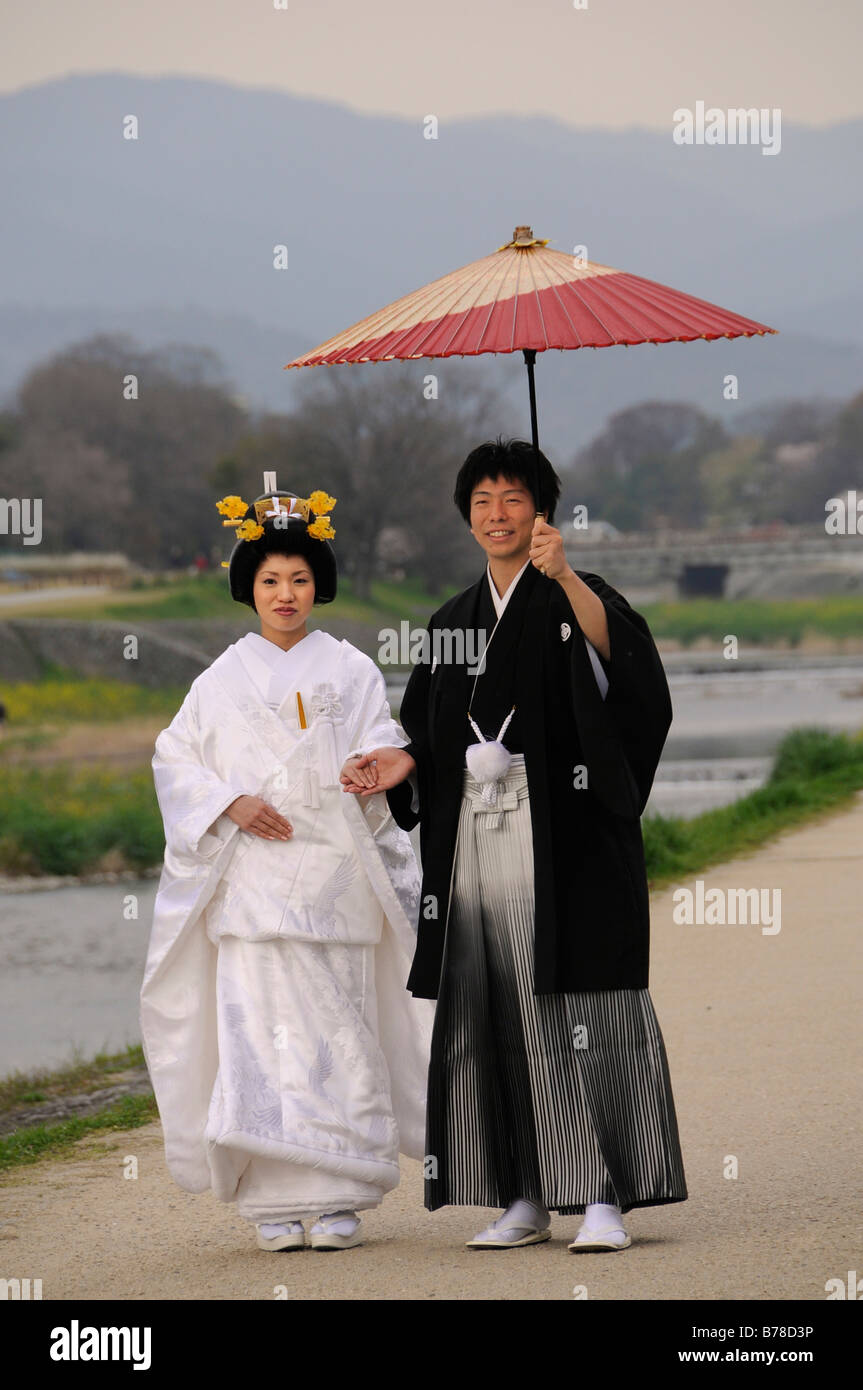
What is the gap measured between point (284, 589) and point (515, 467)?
2.25ft

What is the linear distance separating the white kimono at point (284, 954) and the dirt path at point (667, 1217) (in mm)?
233

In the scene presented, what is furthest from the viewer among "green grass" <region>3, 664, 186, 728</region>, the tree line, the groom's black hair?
the tree line

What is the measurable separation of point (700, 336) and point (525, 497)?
1.89 feet

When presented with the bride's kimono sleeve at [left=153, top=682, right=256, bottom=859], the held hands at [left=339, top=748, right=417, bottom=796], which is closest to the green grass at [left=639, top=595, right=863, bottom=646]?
the bride's kimono sleeve at [left=153, top=682, right=256, bottom=859]

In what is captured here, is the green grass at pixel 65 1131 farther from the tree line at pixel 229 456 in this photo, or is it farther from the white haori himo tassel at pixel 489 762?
the tree line at pixel 229 456

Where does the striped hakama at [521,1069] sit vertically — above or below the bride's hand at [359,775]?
below

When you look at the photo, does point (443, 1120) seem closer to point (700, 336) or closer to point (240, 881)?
point (240, 881)

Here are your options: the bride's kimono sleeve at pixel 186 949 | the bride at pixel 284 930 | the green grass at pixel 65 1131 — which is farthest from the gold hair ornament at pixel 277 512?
the green grass at pixel 65 1131

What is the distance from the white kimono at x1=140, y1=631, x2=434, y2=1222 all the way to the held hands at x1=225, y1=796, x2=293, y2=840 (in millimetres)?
35

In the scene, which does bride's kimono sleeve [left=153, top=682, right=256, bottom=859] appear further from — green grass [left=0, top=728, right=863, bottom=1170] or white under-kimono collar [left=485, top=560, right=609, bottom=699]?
green grass [left=0, top=728, right=863, bottom=1170]

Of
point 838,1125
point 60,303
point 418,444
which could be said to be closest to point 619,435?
point 418,444

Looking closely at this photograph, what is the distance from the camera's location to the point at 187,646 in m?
40.1

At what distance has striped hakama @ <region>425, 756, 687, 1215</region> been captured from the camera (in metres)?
3.80

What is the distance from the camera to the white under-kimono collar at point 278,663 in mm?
4250
